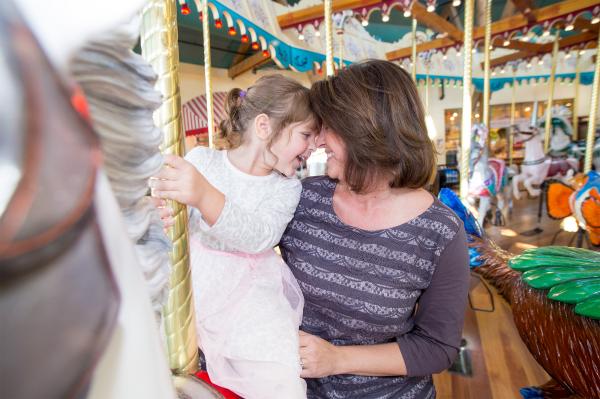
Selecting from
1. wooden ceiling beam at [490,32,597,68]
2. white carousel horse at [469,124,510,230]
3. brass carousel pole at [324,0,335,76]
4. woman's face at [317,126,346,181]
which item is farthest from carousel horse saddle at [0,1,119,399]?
wooden ceiling beam at [490,32,597,68]

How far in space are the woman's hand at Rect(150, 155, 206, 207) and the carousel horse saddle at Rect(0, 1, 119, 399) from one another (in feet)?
1.02

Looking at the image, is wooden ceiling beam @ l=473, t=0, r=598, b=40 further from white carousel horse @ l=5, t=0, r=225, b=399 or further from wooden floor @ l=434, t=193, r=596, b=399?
white carousel horse @ l=5, t=0, r=225, b=399

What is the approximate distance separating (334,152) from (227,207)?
342 millimetres

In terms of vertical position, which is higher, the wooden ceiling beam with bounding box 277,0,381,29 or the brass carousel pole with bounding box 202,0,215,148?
the wooden ceiling beam with bounding box 277,0,381,29

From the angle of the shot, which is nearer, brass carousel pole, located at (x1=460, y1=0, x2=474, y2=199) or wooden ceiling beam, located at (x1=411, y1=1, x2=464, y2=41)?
brass carousel pole, located at (x1=460, y1=0, x2=474, y2=199)

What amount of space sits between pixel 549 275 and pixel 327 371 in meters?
0.73

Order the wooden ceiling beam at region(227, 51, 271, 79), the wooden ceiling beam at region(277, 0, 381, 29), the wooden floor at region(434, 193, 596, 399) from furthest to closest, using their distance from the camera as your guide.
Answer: the wooden ceiling beam at region(227, 51, 271, 79), the wooden ceiling beam at region(277, 0, 381, 29), the wooden floor at region(434, 193, 596, 399)

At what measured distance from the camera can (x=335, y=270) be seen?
847 mm

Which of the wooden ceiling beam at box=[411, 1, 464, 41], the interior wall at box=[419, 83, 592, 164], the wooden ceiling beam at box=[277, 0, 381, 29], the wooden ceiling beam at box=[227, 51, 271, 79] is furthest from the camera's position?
the interior wall at box=[419, 83, 592, 164]

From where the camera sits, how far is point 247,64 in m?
5.86

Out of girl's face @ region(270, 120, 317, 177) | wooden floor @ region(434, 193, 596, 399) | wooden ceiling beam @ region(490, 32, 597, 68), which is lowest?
wooden floor @ region(434, 193, 596, 399)

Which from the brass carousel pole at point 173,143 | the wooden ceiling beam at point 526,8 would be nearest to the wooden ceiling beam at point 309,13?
the wooden ceiling beam at point 526,8

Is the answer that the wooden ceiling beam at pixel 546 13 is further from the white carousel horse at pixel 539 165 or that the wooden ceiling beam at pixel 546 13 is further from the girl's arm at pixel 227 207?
the girl's arm at pixel 227 207

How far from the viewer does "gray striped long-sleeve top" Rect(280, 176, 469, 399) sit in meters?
0.81
